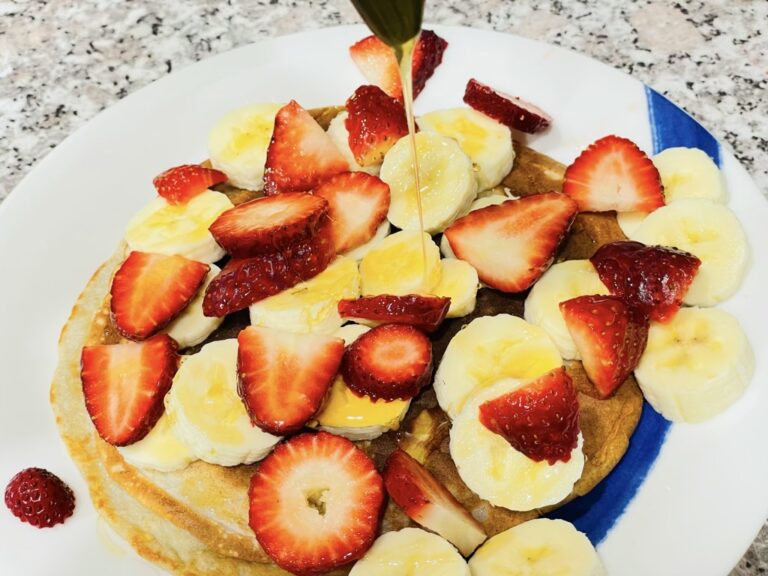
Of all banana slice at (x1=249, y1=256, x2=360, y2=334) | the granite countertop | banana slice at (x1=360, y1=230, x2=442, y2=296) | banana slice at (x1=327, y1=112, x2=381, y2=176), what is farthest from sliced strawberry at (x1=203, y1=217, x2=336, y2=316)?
the granite countertop

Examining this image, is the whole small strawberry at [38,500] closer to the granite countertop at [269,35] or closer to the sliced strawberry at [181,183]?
the sliced strawberry at [181,183]

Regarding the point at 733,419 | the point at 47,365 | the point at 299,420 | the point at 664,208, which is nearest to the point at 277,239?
the point at 299,420

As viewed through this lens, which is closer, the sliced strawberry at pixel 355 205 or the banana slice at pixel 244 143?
the sliced strawberry at pixel 355 205

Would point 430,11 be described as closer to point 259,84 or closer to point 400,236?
point 259,84

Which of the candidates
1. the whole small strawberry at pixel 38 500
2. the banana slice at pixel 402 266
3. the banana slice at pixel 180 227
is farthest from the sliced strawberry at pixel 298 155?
the whole small strawberry at pixel 38 500

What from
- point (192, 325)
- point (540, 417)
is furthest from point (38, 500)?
point (540, 417)

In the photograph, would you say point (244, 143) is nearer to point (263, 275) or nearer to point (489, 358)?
point (263, 275)
